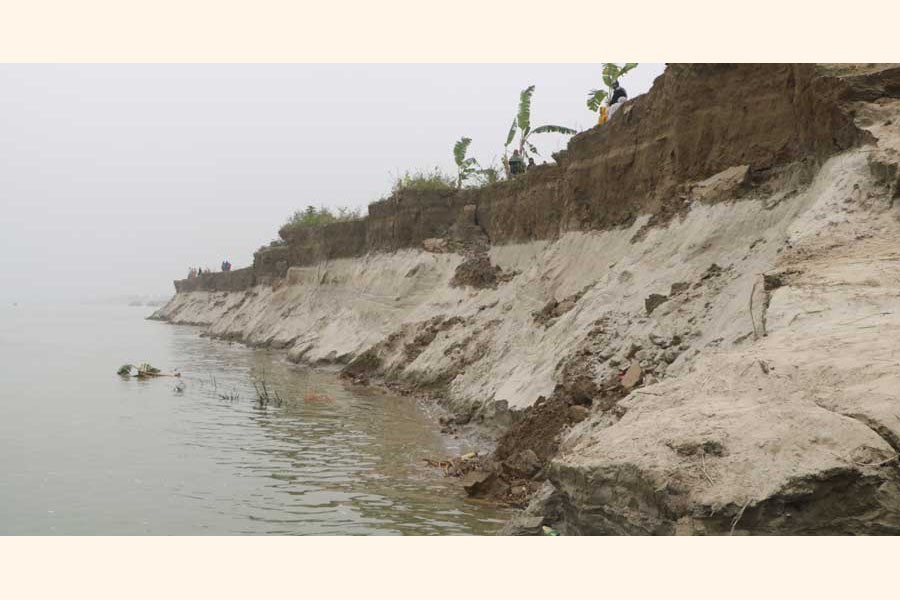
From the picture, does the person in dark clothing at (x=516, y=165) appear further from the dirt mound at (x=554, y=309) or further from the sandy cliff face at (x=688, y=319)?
the dirt mound at (x=554, y=309)

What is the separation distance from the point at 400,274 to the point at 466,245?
8.47ft

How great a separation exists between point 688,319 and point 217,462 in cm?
603

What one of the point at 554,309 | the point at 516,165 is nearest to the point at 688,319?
the point at 554,309

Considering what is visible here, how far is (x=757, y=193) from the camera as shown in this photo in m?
10.5

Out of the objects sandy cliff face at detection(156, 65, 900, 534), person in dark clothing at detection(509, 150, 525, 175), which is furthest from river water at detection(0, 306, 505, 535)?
person in dark clothing at detection(509, 150, 525, 175)

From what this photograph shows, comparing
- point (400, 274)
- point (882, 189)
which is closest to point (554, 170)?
point (400, 274)

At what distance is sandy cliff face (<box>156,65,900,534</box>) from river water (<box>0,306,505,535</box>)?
1.16 meters

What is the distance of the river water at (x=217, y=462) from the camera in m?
6.73

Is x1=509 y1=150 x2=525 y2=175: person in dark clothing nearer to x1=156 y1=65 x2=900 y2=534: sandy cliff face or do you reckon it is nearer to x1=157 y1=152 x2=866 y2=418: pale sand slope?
x1=156 y1=65 x2=900 y2=534: sandy cliff face

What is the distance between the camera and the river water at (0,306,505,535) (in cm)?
673

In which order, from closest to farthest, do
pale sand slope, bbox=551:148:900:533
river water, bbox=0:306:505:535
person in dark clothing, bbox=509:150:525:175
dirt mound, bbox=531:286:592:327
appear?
pale sand slope, bbox=551:148:900:533
river water, bbox=0:306:505:535
dirt mound, bbox=531:286:592:327
person in dark clothing, bbox=509:150:525:175

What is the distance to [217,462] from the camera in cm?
920

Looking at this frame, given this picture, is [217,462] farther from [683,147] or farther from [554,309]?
[683,147]

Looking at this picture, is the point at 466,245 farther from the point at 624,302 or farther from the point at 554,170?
the point at 624,302
